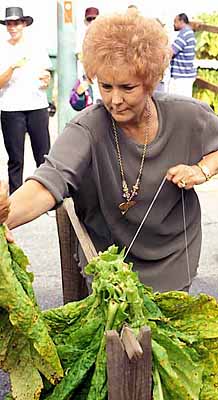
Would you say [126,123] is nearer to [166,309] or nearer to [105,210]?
[105,210]

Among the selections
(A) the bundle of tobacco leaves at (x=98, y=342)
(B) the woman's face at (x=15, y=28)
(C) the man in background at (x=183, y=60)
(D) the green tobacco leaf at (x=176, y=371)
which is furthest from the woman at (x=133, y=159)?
(C) the man in background at (x=183, y=60)

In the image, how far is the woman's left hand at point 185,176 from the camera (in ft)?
8.06

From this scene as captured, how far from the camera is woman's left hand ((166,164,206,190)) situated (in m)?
2.46

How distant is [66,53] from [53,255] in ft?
8.39

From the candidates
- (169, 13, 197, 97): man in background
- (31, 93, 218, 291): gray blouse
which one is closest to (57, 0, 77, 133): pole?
(169, 13, 197, 97): man in background

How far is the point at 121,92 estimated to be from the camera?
7.56 ft

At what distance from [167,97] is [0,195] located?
111 cm

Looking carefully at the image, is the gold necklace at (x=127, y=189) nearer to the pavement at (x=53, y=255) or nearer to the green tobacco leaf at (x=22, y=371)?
the green tobacco leaf at (x=22, y=371)

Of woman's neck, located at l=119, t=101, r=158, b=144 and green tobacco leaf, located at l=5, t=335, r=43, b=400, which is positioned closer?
green tobacco leaf, located at l=5, t=335, r=43, b=400

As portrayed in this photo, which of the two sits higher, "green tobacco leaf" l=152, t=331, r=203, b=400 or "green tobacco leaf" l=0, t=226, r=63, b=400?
"green tobacco leaf" l=0, t=226, r=63, b=400

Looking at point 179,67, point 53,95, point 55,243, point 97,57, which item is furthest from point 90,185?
point 53,95

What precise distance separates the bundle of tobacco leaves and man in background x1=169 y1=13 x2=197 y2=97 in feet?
22.8

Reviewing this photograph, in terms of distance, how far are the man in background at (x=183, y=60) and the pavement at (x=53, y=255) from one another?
7.23 feet

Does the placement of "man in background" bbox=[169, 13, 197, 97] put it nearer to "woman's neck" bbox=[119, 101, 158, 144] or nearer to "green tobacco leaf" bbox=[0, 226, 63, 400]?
"woman's neck" bbox=[119, 101, 158, 144]
